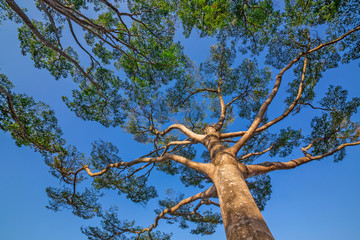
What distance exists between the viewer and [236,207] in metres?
1.93

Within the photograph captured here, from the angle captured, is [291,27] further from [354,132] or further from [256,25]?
[354,132]

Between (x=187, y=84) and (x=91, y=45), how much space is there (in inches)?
174

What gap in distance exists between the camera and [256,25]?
588 cm

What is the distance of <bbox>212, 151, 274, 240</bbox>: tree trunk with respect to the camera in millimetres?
1617

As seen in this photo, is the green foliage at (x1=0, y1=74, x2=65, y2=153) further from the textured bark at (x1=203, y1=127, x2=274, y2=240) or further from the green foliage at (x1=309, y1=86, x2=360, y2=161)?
the green foliage at (x1=309, y1=86, x2=360, y2=161)

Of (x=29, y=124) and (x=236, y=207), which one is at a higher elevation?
(x=29, y=124)

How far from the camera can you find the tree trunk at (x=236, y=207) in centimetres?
162

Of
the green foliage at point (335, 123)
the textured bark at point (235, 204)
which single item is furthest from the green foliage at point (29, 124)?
the green foliage at point (335, 123)

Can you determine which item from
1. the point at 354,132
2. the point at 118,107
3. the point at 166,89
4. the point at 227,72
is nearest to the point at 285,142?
the point at 354,132

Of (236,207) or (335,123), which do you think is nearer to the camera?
(236,207)

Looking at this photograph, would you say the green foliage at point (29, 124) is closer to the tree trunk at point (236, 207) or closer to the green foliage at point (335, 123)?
the tree trunk at point (236, 207)

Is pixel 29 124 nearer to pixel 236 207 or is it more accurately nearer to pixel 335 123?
pixel 236 207

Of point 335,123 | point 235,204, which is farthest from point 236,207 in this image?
point 335,123

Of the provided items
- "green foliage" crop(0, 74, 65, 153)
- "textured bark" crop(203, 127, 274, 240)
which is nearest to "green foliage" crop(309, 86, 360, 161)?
"textured bark" crop(203, 127, 274, 240)
